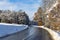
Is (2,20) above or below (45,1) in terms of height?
below

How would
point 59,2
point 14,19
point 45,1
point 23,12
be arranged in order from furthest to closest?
point 23,12 < point 14,19 < point 45,1 < point 59,2

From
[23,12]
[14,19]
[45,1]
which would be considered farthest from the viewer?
[23,12]

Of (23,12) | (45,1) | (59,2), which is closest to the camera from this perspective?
(59,2)

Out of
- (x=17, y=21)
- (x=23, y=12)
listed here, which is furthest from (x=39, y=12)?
(x=17, y=21)

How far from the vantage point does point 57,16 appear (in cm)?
3353

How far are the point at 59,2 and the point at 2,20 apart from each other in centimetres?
7738

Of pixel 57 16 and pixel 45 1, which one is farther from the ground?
pixel 45 1

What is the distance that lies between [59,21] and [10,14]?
81.6 m

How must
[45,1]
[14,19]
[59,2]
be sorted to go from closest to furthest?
[59,2] → [45,1] → [14,19]

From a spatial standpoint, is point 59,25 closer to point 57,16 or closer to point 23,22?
point 57,16

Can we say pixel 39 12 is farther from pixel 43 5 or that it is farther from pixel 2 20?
pixel 2 20

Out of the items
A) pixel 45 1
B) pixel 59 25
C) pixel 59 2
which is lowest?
pixel 59 25

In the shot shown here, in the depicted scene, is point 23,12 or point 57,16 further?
point 23,12

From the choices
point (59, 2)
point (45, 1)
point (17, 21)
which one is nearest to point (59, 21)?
point (59, 2)
